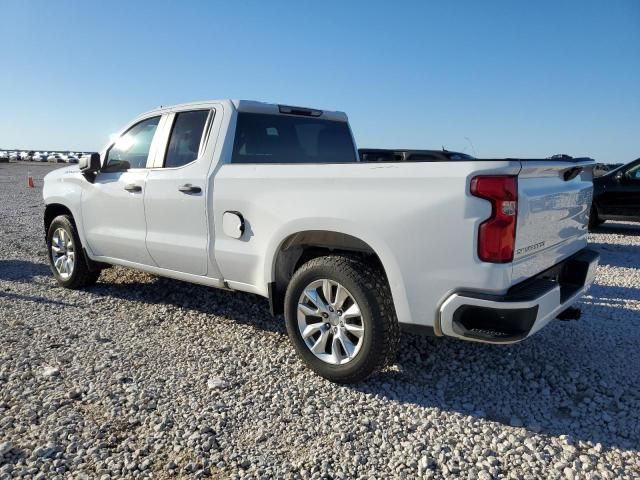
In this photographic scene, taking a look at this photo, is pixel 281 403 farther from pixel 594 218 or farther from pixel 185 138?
pixel 594 218

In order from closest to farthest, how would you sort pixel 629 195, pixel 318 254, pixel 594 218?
pixel 318 254 < pixel 629 195 < pixel 594 218

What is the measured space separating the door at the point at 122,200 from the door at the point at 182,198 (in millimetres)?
157

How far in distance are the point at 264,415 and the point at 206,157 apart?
79.3 inches

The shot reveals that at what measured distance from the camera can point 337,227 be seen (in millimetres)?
3064

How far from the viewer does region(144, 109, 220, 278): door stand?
12.7 ft

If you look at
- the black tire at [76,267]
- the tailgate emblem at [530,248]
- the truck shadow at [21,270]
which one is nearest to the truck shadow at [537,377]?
the tailgate emblem at [530,248]

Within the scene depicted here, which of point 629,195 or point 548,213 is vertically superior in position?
point 548,213

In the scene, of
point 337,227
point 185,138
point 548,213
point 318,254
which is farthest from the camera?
point 185,138

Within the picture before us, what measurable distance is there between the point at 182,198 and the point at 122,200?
92 cm

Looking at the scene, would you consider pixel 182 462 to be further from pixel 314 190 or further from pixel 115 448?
pixel 314 190

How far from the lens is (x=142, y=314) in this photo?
4684 mm

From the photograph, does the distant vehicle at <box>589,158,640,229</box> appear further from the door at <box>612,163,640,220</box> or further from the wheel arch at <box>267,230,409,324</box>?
the wheel arch at <box>267,230,409,324</box>

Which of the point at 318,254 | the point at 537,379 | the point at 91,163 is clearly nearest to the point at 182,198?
the point at 318,254

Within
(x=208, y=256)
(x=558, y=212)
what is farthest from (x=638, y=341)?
(x=208, y=256)
